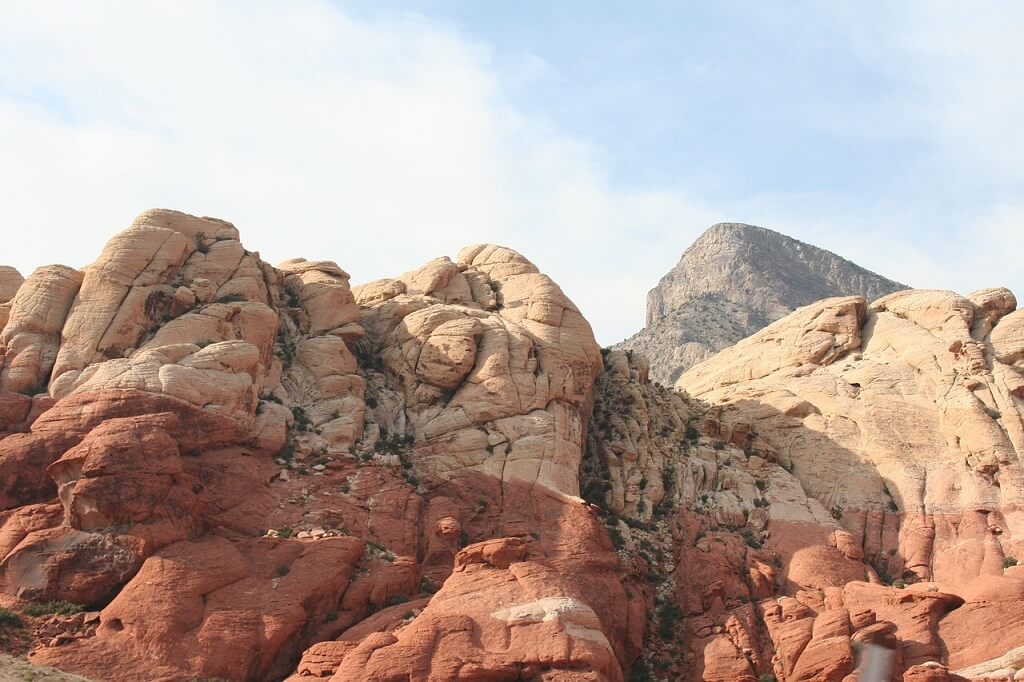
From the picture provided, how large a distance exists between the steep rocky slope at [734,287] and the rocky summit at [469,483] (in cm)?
6369

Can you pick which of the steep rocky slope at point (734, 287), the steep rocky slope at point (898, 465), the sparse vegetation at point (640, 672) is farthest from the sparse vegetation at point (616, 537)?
the steep rocky slope at point (734, 287)

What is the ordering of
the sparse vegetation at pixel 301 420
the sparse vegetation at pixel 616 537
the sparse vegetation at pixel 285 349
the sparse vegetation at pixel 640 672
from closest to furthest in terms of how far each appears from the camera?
the sparse vegetation at pixel 640 672
the sparse vegetation at pixel 301 420
the sparse vegetation at pixel 616 537
the sparse vegetation at pixel 285 349

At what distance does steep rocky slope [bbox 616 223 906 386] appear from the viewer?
444 ft

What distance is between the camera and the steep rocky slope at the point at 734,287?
135375mm

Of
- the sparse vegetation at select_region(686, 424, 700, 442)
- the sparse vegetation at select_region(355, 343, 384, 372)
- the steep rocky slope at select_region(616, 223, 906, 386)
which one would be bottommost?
the sparse vegetation at select_region(686, 424, 700, 442)

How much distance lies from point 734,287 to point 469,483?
103569 mm

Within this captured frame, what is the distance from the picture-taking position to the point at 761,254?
158000mm

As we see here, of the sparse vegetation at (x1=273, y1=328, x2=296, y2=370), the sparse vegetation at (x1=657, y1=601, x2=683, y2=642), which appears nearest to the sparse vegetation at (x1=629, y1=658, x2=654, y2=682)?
the sparse vegetation at (x1=657, y1=601, x2=683, y2=642)

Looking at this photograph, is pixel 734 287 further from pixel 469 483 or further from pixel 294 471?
pixel 294 471

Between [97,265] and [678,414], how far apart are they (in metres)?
30.3

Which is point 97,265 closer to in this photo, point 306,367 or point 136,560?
point 306,367

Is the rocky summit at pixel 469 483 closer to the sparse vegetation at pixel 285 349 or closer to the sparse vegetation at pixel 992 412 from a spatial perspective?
the sparse vegetation at pixel 992 412

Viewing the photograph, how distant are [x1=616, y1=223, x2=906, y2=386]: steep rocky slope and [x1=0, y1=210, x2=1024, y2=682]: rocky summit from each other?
63692 mm

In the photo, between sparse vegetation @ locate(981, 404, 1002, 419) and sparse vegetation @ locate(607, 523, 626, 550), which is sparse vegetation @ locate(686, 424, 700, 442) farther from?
sparse vegetation @ locate(981, 404, 1002, 419)
